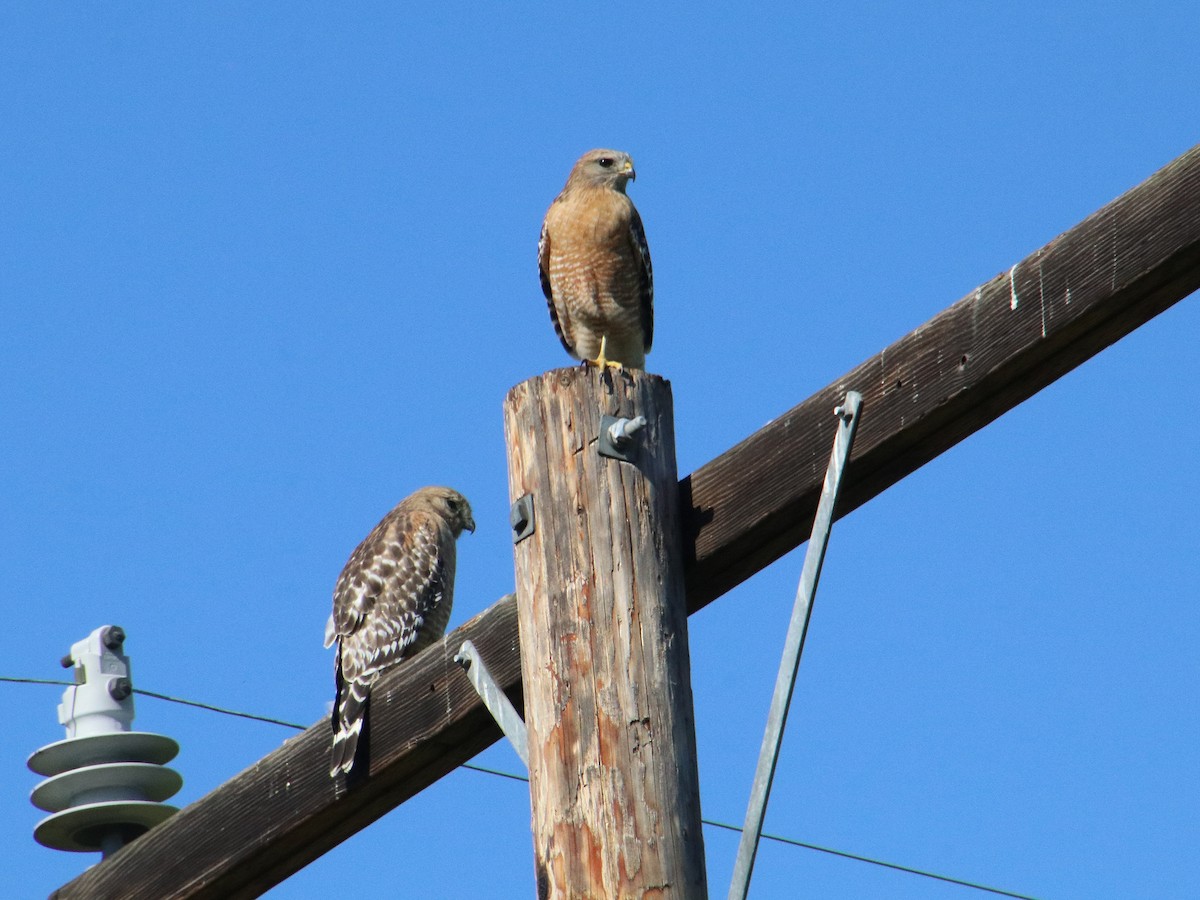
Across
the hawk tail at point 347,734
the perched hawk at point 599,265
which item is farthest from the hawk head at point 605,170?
the hawk tail at point 347,734

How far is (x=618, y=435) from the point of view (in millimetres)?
2770

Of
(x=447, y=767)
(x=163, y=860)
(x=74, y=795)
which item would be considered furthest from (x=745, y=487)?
(x=74, y=795)

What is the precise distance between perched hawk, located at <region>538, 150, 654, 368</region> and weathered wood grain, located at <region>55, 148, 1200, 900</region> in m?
3.25

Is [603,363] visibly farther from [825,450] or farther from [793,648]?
[793,648]

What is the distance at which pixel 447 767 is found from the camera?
3285mm

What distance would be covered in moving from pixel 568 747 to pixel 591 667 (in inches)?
4.8

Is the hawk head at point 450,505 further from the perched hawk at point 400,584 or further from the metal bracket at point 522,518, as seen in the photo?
the metal bracket at point 522,518

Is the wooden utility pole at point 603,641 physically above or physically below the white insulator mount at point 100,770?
below

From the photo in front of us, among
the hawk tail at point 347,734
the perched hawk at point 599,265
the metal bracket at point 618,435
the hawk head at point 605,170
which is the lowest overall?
the hawk tail at point 347,734

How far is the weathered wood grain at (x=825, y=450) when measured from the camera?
262 cm

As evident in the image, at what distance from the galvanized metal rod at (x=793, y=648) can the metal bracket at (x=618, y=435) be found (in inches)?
11.8

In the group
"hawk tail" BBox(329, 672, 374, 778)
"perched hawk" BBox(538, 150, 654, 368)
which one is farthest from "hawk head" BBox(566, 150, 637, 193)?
"hawk tail" BBox(329, 672, 374, 778)

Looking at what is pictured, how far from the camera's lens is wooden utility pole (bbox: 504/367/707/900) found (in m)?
2.56

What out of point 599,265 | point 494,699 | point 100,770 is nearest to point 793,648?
point 494,699
